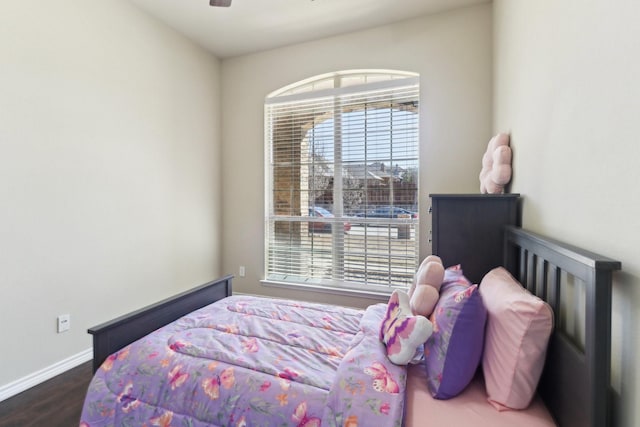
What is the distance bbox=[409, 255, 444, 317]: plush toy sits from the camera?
133 centimetres

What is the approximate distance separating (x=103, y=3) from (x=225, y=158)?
1.76 meters

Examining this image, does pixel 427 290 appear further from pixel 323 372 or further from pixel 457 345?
pixel 323 372

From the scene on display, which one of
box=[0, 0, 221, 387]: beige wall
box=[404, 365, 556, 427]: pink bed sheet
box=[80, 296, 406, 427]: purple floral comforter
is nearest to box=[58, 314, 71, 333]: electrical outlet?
box=[0, 0, 221, 387]: beige wall

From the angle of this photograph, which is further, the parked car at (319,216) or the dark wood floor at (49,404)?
the parked car at (319,216)

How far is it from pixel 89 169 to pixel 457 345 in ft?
9.09

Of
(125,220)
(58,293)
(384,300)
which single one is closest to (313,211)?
→ (384,300)

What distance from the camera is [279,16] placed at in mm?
2830

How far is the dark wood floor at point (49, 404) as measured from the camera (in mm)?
1705

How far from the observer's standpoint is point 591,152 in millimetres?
970

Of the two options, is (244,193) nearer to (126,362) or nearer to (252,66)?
(252,66)

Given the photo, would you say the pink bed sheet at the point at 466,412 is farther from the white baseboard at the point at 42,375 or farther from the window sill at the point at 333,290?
the white baseboard at the point at 42,375

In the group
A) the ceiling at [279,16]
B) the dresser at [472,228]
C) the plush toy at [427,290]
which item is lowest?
the plush toy at [427,290]

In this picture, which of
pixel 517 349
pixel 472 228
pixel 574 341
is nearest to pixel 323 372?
pixel 517 349

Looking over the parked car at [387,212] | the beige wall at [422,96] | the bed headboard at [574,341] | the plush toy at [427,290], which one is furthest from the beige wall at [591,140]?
the parked car at [387,212]
